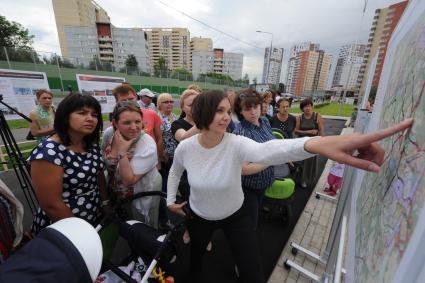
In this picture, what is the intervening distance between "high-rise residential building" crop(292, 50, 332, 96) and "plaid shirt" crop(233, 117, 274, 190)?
70.0 metres

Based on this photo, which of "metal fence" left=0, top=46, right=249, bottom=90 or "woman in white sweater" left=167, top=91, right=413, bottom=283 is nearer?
"woman in white sweater" left=167, top=91, right=413, bottom=283

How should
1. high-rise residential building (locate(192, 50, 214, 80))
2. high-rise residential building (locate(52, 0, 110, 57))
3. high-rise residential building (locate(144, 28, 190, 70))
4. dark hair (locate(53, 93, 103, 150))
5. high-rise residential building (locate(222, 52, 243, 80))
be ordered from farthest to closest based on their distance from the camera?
high-rise residential building (locate(222, 52, 243, 80)) → high-rise residential building (locate(144, 28, 190, 70)) → high-rise residential building (locate(192, 50, 214, 80)) → high-rise residential building (locate(52, 0, 110, 57)) → dark hair (locate(53, 93, 103, 150))

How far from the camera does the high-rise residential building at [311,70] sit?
2559 inches

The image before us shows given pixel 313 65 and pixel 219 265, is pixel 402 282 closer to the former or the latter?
pixel 219 265

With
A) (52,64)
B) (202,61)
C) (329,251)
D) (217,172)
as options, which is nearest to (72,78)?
(52,64)

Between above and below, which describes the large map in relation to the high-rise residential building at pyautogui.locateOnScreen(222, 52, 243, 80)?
below

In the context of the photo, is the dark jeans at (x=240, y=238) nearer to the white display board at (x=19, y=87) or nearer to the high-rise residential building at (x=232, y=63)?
the white display board at (x=19, y=87)

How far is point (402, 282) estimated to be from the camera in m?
0.38

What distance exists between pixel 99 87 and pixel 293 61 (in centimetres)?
7892

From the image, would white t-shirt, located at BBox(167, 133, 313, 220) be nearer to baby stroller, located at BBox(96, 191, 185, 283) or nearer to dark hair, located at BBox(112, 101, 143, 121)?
baby stroller, located at BBox(96, 191, 185, 283)

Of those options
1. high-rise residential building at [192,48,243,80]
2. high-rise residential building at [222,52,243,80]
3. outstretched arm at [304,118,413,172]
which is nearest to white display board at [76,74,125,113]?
outstretched arm at [304,118,413,172]

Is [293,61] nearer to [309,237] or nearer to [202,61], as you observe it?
[202,61]

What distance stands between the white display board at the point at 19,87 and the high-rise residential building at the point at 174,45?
83062 mm

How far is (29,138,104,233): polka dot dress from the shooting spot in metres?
1.42
